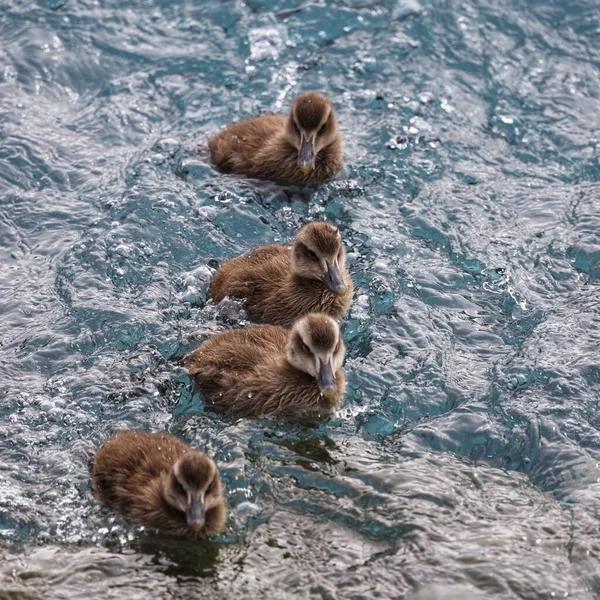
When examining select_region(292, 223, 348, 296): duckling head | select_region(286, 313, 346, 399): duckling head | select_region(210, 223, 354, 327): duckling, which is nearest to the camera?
select_region(286, 313, 346, 399): duckling head

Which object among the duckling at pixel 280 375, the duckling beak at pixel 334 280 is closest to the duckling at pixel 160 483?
the duckling at pixel 280 375

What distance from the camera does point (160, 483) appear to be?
22.3ft

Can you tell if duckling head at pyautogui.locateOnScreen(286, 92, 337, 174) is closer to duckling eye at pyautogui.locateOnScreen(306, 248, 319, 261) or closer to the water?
the water

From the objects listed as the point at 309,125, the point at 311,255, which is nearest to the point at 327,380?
the point at 311,255

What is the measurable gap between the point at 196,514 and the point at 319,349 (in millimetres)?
1681

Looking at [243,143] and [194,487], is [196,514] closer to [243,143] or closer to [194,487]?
[194,487]

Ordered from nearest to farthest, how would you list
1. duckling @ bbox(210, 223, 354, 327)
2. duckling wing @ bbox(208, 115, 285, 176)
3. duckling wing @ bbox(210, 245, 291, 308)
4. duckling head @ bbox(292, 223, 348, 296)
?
1. duckling head @ bbox(292, 223, 348, 296)
2. duckling @ bbox(210, 223, 354, 327)
3. duckling wing @ bbox(210, 245, 291, 308)
4. duckling wing @ bbox(208, 115, 285, 176)

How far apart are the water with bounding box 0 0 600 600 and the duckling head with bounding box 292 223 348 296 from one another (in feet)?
1.64

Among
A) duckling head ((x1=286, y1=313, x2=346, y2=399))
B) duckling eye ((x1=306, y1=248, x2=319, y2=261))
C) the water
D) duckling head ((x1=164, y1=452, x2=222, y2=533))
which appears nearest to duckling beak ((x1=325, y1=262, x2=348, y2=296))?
duckling eye ((x1=306, y1=248, x2=319, y2=261))

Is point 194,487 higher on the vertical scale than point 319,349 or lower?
higher

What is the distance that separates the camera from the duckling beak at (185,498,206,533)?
21.1 feet

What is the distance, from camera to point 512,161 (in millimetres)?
11133

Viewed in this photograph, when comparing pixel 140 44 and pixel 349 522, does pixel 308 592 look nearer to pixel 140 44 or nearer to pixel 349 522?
pixel 349 522

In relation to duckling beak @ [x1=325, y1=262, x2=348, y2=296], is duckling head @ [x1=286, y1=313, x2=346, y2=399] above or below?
above
